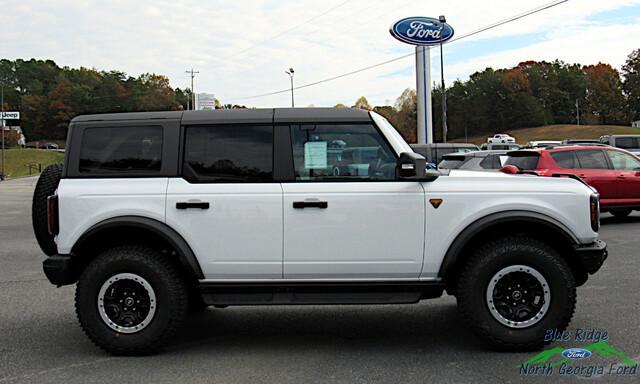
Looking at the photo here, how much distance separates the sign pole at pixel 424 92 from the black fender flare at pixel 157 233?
30.3 metres

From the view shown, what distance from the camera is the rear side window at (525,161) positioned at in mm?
12656

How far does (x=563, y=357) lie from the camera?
475 cm

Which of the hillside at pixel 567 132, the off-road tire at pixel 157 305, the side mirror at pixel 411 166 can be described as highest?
the hillside at pixel 567 132

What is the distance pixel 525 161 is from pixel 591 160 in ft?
5.04

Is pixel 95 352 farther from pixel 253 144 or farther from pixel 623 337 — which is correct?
pixel 623 337

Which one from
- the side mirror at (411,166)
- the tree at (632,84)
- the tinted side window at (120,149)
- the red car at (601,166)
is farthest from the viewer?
the tree at (632,84)

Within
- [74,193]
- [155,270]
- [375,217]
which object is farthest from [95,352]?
[375,217]

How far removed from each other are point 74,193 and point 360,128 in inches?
95.5

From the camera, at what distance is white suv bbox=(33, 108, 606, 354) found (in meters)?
4.87

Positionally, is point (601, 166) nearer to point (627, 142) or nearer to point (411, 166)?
point (411, 166)

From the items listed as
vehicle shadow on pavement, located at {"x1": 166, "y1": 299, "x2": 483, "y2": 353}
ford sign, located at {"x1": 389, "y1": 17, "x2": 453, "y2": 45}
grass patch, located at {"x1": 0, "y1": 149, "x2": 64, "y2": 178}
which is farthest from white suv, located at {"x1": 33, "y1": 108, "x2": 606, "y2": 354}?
grass patch, located at {"x1": 0, "y1": 149, "x2": 64, "y2": 178}

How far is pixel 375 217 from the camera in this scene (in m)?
4.88

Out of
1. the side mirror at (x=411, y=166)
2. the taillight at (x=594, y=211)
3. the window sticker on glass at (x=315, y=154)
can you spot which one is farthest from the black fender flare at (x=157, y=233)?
the taillight at (x=594, y=211)

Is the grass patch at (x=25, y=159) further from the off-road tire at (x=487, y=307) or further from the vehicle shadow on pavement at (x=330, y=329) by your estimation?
the off-road tire at (x=487, y=307)
